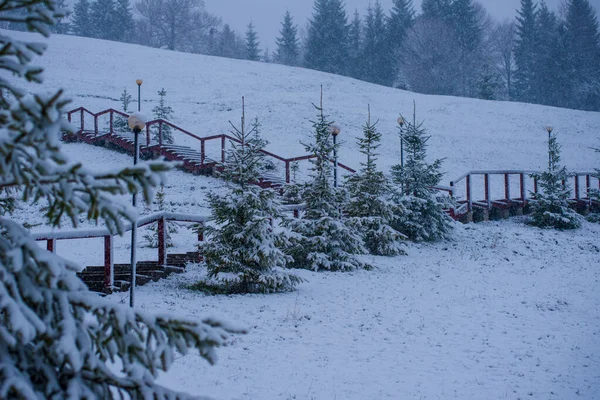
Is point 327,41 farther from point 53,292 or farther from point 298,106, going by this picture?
point 53,292

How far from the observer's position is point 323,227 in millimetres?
11117

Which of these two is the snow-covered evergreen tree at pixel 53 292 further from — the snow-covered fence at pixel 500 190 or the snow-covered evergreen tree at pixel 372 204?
the snow-covered fence at pixel 500 190

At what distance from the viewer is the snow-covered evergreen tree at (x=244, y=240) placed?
345 inches

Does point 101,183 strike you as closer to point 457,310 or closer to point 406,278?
point 457,310

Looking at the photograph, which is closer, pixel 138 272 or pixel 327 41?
pixel 138 272

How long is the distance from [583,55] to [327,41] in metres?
28.0

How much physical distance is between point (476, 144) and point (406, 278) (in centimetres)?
2498

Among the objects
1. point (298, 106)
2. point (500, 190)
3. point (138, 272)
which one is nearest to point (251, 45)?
point (298, 106)

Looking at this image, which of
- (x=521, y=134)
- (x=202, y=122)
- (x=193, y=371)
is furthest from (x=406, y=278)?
(x=521, y=134)

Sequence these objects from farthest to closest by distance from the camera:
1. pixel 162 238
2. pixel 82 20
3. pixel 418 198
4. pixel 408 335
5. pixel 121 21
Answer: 1. pixel 82 20
2. pixel 121 21
3. pixel 418 198
4. pixel 162 238
5. pixel 408 335

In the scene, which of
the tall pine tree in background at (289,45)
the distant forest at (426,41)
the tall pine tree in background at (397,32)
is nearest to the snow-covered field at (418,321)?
the distant forest at (426,41)

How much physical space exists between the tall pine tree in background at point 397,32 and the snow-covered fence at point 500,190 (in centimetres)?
3390

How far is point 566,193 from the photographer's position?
18281 millimetres

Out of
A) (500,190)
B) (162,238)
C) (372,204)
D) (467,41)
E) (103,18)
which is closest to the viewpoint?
(162,238)
